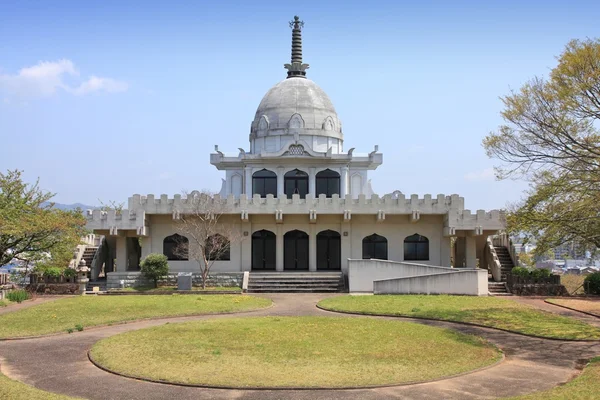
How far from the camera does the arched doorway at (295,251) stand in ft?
130

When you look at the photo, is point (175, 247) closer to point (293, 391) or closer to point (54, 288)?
point (54, 288)

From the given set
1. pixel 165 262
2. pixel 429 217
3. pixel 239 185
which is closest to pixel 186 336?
pixel 165 262

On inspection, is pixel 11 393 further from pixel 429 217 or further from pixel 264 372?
pixel 429 217

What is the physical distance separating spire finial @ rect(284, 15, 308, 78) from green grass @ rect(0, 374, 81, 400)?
41.3m

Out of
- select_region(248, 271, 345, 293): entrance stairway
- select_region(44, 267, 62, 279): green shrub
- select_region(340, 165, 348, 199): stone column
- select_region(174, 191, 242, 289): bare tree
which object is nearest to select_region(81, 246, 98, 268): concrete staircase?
select_region(44, 267, 62, 279): green shrub

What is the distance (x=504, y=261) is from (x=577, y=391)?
29.4 m

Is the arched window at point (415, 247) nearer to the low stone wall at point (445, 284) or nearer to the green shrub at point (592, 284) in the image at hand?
the low stone wall at point (445, 284)

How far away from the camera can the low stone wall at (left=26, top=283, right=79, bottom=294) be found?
1318 inches

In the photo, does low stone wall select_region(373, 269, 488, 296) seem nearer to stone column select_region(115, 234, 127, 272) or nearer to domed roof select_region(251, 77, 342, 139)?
stone column select_region(115, 234, 127, 272)

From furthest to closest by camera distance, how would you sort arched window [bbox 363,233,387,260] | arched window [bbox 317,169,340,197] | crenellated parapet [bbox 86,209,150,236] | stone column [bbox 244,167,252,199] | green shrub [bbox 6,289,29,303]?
arched window [bbox 317,169,340,197], stone column [bbox 244,167,252,199], arched window [bbox 363,233,387,260], crenellated parapet [bbox 86,209,150,236], green shrub [bbox 6,289,29,303]

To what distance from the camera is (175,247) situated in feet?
128

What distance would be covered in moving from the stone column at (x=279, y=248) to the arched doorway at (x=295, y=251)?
20.5 inches

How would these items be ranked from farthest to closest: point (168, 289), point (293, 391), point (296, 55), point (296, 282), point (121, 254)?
point (296, 55) → point (121, 254) → point (296, 282) → point (168, 289) → point (293, 391)

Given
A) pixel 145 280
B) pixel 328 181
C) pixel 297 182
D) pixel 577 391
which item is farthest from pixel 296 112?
pixel 577 391
